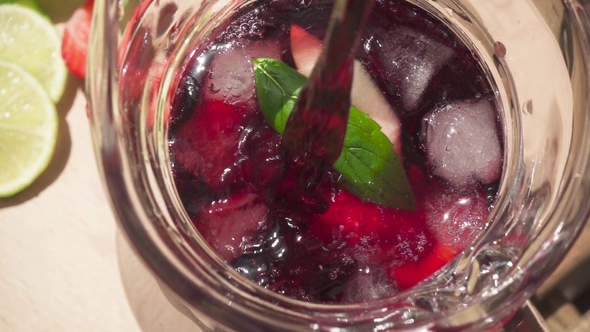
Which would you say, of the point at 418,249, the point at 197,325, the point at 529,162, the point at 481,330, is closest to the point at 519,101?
the point at 529,162

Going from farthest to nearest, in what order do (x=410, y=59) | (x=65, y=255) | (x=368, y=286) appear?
1. (x=65, y=255)
2. (x=410, y=59)
3. (x=368, y=286)

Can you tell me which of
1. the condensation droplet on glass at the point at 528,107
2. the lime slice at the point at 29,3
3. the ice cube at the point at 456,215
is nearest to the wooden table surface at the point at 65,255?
the lime slice at the point at 29,3

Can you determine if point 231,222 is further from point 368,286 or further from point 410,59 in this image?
point 410,59

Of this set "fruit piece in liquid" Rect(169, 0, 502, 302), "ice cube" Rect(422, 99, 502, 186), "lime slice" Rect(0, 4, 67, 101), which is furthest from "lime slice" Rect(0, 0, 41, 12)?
"ice cube" Rect(422, 99, 502, 186)

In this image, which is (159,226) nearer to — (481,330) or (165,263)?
(165,263)

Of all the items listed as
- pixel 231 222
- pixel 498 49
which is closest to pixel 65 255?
pixel 231 222

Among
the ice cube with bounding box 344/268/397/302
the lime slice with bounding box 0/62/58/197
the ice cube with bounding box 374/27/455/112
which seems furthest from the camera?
the lime slice with bounding box 0/62/58/197

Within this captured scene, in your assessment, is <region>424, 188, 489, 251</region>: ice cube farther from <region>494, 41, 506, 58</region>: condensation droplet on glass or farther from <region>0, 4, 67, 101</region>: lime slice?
<region>0, 4, 67, 101</region>: lime slice
